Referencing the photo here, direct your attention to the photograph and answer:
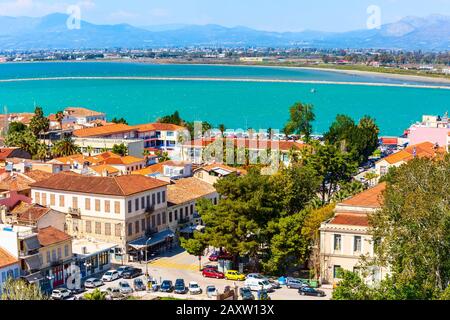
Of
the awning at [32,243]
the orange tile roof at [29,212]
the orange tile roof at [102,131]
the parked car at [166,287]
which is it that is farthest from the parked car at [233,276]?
the orange tile roof at [102,131]

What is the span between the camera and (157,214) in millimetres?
25375

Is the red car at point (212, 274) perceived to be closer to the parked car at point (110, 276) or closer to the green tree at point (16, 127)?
the parked car at point (110, 276)

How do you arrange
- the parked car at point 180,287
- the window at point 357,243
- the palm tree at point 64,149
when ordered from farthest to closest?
the palm tree at point 64,149 → the window at point 357,243 → the parked car at point 180,287

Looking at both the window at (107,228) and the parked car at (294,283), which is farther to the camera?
the window at (107,228)

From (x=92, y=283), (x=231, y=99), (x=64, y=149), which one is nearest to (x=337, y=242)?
(x=92, y=283)

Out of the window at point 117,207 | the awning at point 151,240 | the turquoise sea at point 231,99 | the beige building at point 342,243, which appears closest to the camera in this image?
the beige building at point 342,243

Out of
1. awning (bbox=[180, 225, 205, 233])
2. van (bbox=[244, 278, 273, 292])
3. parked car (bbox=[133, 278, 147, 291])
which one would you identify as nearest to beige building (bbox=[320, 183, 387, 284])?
van (bbox=[244, 278, 273, 292])

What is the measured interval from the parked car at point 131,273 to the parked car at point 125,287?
4.63 ft

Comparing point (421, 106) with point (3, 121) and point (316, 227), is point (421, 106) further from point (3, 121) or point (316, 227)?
point (316, 227)

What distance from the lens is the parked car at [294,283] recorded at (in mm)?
19641

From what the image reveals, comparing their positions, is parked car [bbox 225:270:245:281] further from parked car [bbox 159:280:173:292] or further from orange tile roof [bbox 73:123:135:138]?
orange tile roof [bbox 73:123:135:138]

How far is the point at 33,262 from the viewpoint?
63.1ft
